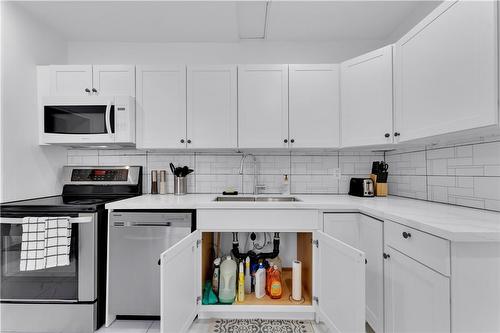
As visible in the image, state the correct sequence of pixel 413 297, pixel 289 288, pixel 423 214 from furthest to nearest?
pixel 289 288 < pixel 423 214 < pixel 413 297

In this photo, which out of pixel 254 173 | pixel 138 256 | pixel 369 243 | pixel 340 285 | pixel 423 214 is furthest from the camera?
pixel 254 173

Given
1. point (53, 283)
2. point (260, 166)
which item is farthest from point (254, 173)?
point (53, 283)

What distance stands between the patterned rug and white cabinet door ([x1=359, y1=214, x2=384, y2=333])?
45 cm

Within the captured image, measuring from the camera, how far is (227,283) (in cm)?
187

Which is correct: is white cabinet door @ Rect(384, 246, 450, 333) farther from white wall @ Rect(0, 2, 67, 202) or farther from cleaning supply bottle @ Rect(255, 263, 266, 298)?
white wall @ Rect(0, 2, 67, 202)

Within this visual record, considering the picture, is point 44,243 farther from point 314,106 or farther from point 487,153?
point 487,153

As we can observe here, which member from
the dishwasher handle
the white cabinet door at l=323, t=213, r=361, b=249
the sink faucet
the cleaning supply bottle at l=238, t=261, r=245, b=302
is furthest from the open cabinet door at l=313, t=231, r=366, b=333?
the dishwasher handle

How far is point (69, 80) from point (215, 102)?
51.8 inches

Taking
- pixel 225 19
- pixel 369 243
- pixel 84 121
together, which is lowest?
pixel 369 243

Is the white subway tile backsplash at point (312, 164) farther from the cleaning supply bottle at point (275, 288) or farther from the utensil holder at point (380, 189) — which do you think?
the cleaning supply bottle at point (275, 288)

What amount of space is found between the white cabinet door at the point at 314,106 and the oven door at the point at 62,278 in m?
1.75

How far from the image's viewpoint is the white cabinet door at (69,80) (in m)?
2.12

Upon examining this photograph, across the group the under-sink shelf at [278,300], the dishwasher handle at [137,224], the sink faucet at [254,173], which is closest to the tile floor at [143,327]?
the under-sink shelf at [278,300]

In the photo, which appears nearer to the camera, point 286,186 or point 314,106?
point 314,106
